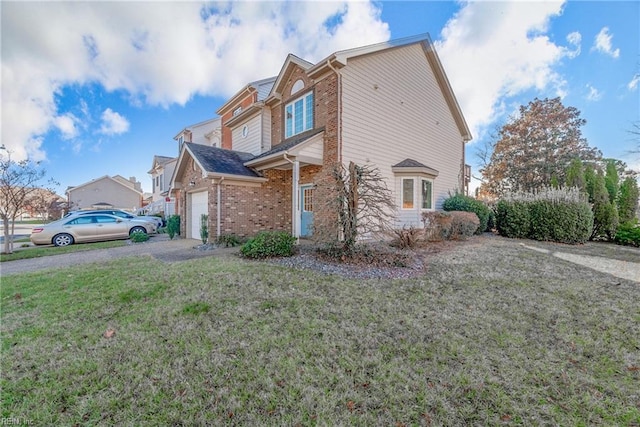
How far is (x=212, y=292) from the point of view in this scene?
460 centimetres

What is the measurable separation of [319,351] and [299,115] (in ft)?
34.3

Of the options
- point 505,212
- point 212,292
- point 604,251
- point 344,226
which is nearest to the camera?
point 212,292

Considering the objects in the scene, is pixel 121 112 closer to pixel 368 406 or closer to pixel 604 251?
pixel 368 406

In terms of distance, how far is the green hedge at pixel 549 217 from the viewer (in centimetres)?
1031

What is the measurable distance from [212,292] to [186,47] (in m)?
10.5

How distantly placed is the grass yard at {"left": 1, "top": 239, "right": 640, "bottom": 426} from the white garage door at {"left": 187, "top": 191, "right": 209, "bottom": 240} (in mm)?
6396

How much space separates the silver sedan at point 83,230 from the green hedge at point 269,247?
10133 millimetres

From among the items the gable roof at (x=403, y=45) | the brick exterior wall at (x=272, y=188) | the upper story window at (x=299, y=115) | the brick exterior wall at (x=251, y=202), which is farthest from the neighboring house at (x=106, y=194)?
the gable roof at (x=403, y=45)

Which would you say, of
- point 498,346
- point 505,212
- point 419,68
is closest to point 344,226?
point 498,346

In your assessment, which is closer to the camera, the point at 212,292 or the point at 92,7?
the point at 212,292

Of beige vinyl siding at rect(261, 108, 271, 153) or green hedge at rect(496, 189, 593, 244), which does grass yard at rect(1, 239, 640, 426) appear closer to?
green hedge at rect(496, 189, 593, 244)

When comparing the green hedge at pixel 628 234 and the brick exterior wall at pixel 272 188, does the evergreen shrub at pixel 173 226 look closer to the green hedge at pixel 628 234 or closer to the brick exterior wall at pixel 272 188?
the brick exterior wall at pixel 272 188

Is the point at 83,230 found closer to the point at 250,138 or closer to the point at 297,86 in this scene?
the point at 250,138

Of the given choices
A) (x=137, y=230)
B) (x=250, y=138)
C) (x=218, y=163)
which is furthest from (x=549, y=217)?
(x=137, y=230)
